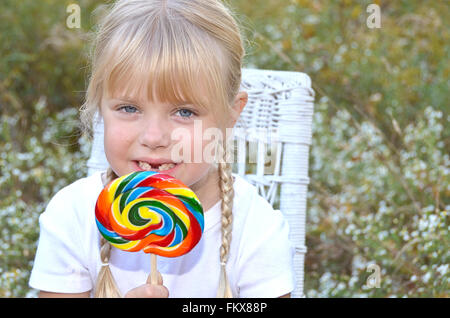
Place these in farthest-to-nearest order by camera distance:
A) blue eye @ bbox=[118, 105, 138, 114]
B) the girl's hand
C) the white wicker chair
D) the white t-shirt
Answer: the white wicker chair
the white t-shirt
blue eye @ bbox=[118, 105, 138, 114]
the girl's hand

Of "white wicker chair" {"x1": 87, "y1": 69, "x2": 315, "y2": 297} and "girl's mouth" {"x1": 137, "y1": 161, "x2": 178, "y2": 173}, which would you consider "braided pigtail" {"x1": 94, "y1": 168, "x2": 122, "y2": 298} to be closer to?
"girl's mouth" {"x1": 137, "y1": 161, "x2": 178, "y2": 173}

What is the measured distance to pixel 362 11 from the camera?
4195mm

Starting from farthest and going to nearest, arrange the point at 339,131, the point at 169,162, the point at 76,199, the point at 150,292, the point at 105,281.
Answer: the point at 339,131
the point at 76,199
the point at 105,281
the point at 169,162
the point at 150,292

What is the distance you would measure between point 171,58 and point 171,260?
58 cm

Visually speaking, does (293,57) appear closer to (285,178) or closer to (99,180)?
(285,178)

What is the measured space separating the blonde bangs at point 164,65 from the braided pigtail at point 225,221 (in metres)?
0.25

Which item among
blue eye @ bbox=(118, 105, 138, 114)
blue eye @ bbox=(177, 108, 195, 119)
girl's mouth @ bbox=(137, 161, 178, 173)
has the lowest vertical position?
girl's mouth @ bbox=(137, 161, 178, 173)

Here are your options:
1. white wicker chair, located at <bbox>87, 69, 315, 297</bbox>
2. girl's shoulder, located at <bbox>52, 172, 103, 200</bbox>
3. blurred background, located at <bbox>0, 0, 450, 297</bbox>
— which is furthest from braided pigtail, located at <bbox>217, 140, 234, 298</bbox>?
blurred background, located at <bbox>0, 0, 450, 297</bbox>

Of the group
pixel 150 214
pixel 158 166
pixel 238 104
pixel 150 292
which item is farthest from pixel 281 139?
pixel 150 292

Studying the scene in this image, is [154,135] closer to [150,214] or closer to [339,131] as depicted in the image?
[150,214]

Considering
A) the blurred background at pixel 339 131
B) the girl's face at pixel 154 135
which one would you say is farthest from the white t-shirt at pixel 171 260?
the blurred background at pixel 339 131

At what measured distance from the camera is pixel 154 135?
1.59m

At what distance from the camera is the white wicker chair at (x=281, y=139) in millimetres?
2330

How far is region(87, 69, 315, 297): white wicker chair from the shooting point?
7.64 feet
